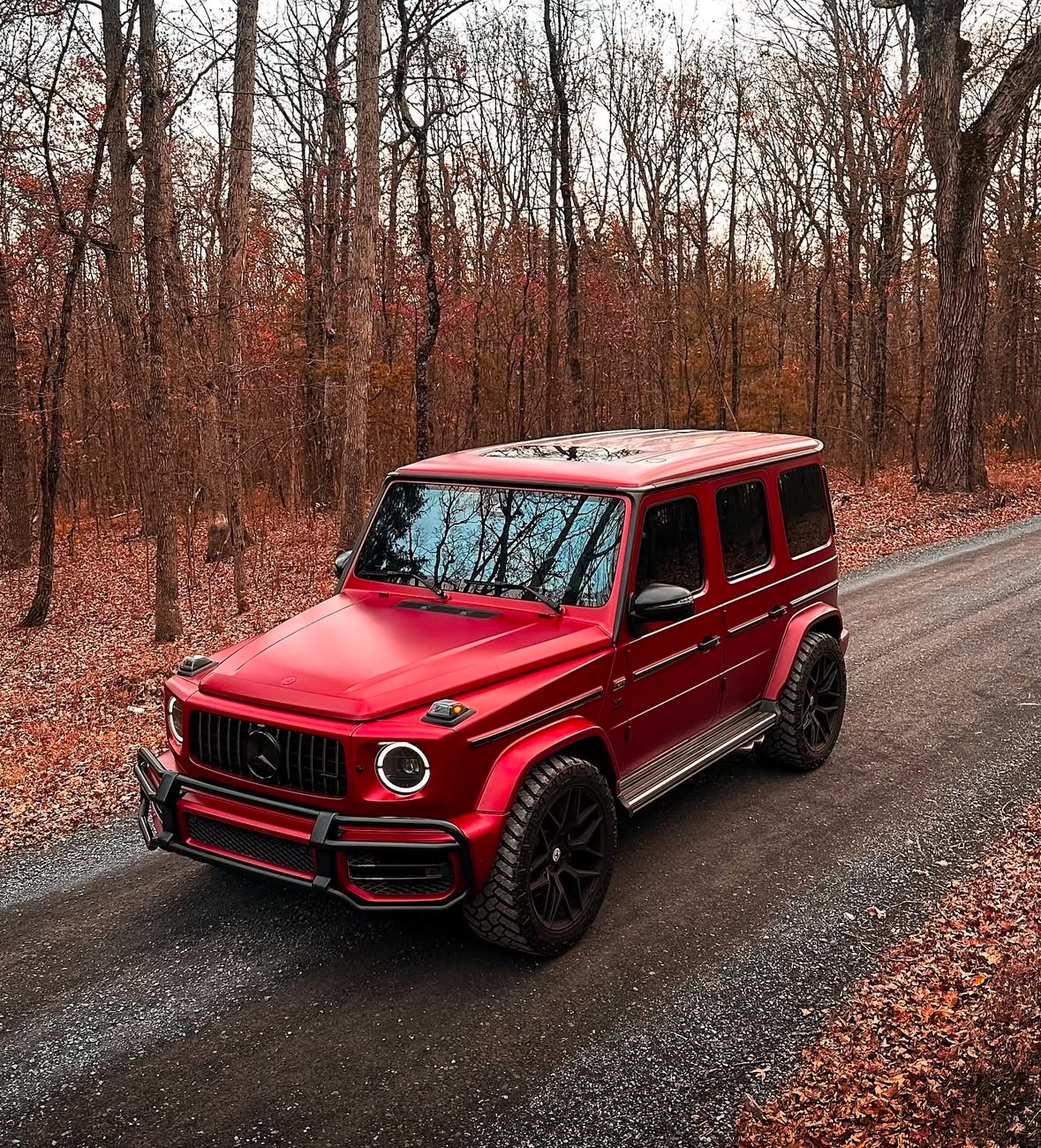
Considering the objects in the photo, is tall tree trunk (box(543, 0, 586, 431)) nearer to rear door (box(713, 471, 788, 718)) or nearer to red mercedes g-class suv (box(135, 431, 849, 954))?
rear door (box(713, 471, 788, 718))

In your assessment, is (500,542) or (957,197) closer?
(500,542)

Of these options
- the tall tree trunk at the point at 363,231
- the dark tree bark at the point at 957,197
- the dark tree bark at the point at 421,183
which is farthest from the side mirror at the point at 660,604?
the dark tree bark at the point at 957,197

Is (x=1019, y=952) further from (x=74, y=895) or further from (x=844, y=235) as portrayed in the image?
(x=844, y=235)

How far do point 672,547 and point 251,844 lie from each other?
2.54 meters

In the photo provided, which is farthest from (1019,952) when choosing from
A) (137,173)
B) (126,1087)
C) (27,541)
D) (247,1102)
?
(137,173)

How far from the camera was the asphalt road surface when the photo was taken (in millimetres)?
3273

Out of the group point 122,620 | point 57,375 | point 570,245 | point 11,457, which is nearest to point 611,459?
point 57,375

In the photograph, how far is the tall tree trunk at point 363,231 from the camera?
40.9ft

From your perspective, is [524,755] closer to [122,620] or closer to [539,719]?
[539,719]

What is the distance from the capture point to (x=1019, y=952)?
404 cm

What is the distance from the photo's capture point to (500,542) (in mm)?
4934

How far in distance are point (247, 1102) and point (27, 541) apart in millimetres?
16964

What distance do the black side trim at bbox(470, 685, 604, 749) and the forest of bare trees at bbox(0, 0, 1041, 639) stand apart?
25.2ft

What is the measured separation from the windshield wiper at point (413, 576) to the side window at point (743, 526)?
167cm
